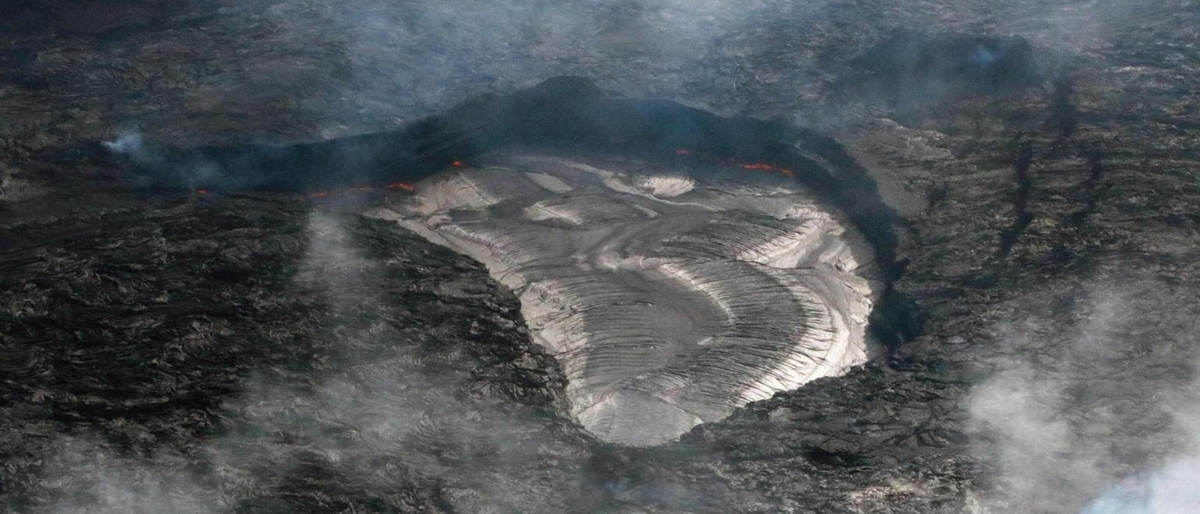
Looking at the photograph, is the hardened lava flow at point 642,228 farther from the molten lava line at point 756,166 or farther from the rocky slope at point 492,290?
the rocky slope at point 492,290

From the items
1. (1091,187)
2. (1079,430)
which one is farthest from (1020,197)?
(1079,430)

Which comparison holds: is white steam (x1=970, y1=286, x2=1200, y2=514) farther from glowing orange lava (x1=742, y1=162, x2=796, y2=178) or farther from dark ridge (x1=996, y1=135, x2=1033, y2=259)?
glowing orange lava (x1=742, y1=162, x2=796, y2=178)

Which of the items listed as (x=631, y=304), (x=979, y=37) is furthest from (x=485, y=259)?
(x=979, y=37)

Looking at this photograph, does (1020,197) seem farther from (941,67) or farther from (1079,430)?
(1079,430)

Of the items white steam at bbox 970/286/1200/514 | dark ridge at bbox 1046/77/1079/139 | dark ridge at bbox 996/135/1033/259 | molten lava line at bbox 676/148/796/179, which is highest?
dark ridge at bbox 1046/77/1079/139

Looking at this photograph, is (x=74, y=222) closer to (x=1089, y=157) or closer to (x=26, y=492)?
(x=26, y=492)

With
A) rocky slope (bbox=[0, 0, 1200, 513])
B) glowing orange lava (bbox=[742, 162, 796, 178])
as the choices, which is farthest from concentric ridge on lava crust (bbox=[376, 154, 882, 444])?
rocky slope (bbox=[0, 0, 1200, 513])
